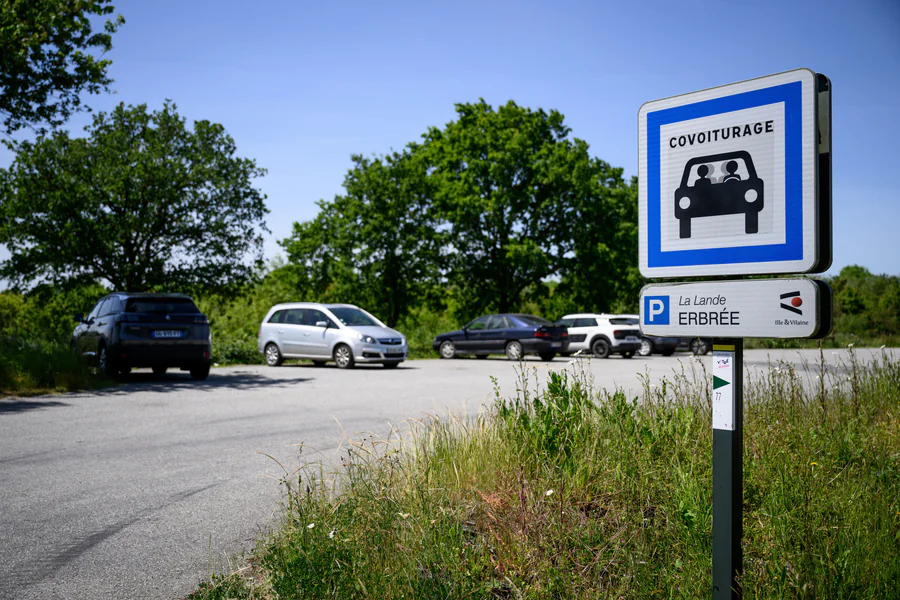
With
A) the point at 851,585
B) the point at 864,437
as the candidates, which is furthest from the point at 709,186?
the point at 864,437

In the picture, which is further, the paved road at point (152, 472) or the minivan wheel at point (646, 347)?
the minivan wheel at point (646, 347)

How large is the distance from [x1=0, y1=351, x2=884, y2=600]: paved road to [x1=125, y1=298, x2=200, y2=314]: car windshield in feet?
6.33

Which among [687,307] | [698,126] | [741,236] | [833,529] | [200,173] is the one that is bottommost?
[833,529]

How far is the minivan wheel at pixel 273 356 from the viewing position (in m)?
22.0

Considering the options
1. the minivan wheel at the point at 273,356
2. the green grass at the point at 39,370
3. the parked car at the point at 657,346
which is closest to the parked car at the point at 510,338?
the parked car at the point at 657,346

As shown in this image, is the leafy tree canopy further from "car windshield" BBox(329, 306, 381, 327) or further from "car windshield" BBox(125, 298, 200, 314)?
"car windshield" BBox(125, 298, 200, 314)

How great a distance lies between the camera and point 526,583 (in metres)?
3.11

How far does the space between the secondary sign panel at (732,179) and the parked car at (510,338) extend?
816 inches

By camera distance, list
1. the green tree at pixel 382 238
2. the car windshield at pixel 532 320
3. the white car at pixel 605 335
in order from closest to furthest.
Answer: the car windshield at pixel 532 320
the white car at pixel 605 335
the green tree at pixel 382 238

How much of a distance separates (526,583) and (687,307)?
1.42 m

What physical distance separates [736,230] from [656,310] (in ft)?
1.35

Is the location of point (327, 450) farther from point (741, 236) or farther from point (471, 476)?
point (741, 236)

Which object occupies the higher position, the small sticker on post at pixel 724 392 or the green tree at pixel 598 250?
the green tree at pixel 598 250

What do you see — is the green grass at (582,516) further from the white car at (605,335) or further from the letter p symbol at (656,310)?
the white car at (605,335)
